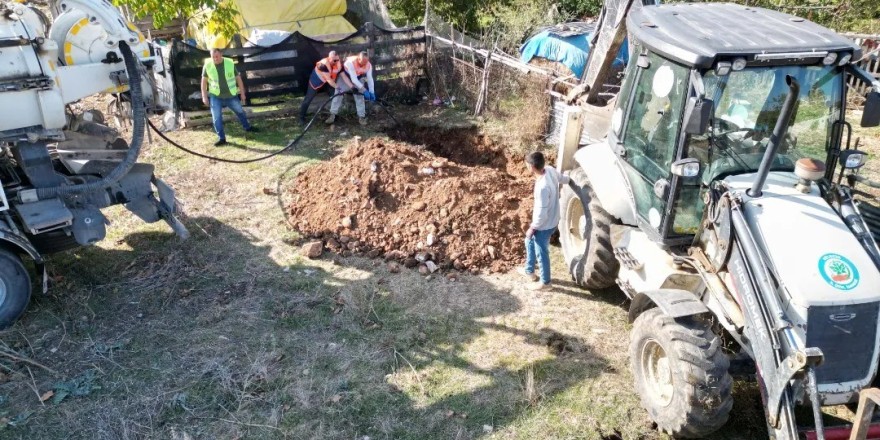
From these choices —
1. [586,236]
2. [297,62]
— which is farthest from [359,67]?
[586,236]

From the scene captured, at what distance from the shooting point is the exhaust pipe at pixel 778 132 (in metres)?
3.38

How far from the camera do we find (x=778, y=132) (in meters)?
3.53

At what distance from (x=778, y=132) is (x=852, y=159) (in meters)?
1.15

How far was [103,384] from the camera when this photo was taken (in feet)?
16.4

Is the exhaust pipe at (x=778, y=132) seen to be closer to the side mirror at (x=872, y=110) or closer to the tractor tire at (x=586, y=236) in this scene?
the side mirror at (x=872, y=110)

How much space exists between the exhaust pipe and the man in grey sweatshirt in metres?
2.03

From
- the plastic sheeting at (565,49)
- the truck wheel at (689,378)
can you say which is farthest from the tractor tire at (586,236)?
the plastic sheeting at (565,49)

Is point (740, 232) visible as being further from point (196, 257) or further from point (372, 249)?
point (196, 257)

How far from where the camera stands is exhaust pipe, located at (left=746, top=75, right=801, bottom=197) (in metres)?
3.38

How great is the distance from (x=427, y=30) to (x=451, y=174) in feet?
18.2

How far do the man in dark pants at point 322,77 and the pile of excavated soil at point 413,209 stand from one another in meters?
3.00

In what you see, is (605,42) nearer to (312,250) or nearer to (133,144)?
(312,250)

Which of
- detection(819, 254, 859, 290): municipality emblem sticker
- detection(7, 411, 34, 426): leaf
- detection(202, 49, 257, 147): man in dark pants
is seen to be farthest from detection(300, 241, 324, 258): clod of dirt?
detection(819, 254, 859, 290): municipality emblem sticker

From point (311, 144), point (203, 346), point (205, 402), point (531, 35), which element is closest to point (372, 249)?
point (203, 346)
